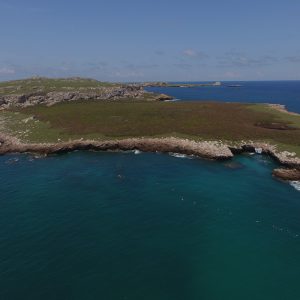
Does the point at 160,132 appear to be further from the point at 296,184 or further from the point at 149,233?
the point at 149,233

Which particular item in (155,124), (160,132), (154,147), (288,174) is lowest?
(154,147)

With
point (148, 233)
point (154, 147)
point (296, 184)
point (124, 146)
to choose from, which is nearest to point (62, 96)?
point (124, 146)

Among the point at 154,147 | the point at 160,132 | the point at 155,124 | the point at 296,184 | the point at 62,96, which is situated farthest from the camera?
the point at 62,96

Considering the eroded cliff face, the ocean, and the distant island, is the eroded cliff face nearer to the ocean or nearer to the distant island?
the distant island

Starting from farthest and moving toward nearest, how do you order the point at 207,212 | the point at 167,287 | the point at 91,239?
the point at 207,212
the point at 91,239
the point at 167,287

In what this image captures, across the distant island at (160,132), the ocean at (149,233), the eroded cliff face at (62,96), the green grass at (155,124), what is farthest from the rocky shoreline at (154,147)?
the eroded cliff face at (62,96)

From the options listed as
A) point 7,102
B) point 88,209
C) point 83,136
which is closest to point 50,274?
point 88,209

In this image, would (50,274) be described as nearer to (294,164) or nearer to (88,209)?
(88,209)
